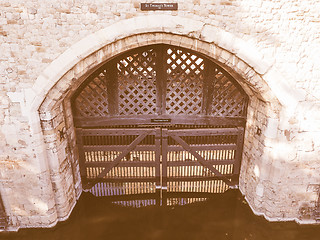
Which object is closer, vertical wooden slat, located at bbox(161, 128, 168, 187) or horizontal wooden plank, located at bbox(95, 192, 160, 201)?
vertical wooden slat, located at bbox(161, 128, 168, 187)

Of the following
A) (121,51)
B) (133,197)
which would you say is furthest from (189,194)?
(121,51)

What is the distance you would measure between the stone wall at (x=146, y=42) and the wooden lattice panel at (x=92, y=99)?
455 millimetres

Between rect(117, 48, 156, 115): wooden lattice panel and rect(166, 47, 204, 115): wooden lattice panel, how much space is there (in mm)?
333

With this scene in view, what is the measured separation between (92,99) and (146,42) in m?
1.96

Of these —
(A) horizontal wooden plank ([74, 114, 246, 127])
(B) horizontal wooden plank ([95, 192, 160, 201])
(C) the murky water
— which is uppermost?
(A) horizontal wooden plank ([74, 114, 246, 127])

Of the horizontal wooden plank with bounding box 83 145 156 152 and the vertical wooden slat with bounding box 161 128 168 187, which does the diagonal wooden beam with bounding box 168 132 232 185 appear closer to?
the vertical wooden slat with bounding box 161 128 168 187

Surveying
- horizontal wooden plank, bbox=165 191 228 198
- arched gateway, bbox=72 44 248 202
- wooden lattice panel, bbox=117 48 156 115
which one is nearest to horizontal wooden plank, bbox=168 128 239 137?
arched gateway, bbox=72 44 248 202

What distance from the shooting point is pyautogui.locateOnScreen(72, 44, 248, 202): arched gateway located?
15.9 feet

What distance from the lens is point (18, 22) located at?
140 inches

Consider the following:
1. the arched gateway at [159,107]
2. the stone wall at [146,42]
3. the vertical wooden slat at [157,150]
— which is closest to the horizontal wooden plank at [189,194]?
the arched gateway at [159,107]

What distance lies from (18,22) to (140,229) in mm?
4191

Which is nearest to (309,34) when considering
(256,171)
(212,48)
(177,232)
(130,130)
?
(212,48)

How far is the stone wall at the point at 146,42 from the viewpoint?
3.61 meters

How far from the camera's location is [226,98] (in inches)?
203
